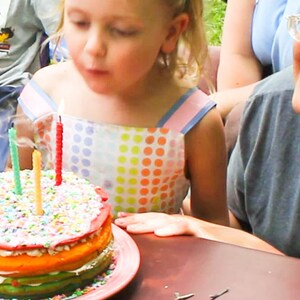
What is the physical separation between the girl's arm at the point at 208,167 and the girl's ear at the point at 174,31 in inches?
6.2

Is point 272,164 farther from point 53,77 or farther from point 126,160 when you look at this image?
point 53,77

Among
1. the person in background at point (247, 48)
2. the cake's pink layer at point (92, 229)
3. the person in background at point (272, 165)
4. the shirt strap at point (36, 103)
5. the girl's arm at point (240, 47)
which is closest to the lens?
the cake's pink layer at point (92, 229)

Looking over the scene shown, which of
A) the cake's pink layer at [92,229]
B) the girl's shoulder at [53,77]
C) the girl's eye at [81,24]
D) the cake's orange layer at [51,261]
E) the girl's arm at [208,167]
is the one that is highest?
the girl's eye at [81,24]

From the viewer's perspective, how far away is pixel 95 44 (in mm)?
1072

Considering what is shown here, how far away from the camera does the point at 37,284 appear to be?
780 mm

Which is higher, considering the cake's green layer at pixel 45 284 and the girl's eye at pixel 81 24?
the girl's eye at pixel 81 24

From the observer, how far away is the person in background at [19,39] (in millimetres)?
2287

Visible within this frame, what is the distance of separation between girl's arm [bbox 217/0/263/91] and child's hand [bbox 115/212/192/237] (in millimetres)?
1005

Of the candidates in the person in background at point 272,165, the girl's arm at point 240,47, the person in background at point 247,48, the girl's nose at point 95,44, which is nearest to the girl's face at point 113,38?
the girl's nose at point 95,44

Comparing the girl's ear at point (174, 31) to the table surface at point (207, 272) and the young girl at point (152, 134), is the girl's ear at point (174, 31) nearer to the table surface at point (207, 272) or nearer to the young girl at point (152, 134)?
the young girl at point (152, 134)

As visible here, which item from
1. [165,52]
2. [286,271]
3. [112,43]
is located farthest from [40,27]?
[286,271]

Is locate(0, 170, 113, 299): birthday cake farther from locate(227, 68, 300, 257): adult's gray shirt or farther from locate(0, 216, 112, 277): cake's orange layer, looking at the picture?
locate(227, 68, 300, 257): adult's gray shirt

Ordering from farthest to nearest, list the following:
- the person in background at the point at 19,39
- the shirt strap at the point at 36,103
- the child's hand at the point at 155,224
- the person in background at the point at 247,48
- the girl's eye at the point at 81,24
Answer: the person in background at the point at 19,39
the person in background at the point at 247,48
the shirt strap at the point at 36,103
the girl's eye at the point at 81,24
the child's hand at the point at 155,224

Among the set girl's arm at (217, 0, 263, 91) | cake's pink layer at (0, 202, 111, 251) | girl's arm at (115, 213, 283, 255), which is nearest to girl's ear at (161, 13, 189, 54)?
girl's arm at (115, 213, 283, 255)
